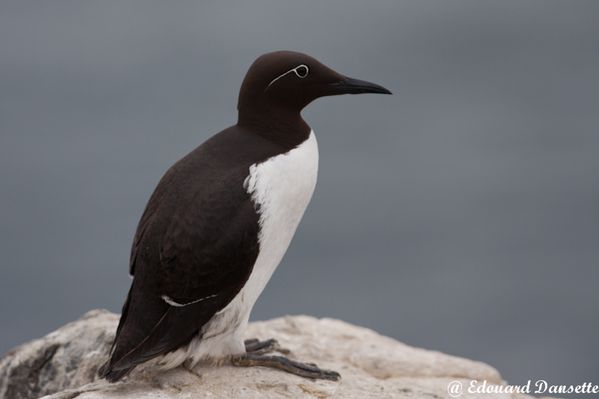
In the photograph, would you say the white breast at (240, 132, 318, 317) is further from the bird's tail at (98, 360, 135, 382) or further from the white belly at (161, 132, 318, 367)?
the bird's tail at (98, 360, 135, 382)

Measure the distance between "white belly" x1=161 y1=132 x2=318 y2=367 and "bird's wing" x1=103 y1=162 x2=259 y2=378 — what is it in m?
0.08

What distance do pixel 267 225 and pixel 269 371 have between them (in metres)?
1.10

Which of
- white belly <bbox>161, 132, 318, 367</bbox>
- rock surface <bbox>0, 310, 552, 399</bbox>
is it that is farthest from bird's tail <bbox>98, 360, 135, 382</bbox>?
white belly <bbox>161, 132, 318, 367</bbox>

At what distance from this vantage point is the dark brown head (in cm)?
603

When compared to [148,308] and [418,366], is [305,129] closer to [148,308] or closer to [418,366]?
[148,308]

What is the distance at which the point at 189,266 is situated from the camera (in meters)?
5.66

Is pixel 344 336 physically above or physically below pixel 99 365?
above

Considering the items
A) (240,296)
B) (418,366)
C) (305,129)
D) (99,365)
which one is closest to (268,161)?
(305,129)

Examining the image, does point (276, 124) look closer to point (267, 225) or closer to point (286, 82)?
point (286, 82)

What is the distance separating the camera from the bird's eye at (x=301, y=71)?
6.04m

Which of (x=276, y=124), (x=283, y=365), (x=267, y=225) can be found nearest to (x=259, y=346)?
(x=283, y=365)

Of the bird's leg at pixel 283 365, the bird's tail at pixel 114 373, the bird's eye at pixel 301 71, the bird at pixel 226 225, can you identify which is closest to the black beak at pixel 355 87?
the bird at pixel 226 225

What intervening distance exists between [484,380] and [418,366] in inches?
20.5

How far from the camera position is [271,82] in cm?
604
